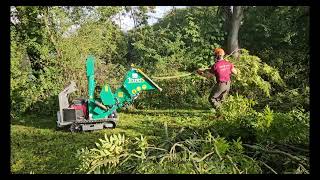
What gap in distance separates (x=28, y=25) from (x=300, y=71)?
831 centimetres

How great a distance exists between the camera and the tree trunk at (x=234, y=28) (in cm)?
1509

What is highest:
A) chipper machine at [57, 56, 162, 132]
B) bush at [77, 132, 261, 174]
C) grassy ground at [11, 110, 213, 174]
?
chipper machine at [57, 56, 162, 132]

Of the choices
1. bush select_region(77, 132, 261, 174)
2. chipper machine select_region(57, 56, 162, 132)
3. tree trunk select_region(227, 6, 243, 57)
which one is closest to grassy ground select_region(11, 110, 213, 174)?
chipper machine select_region(57, 56, 162, 132)

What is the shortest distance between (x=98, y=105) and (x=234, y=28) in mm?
7880

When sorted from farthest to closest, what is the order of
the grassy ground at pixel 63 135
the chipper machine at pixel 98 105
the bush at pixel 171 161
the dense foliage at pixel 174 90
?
the chipper machine at pixel 98 105, the grassy ground at pixel 63 135, the dense foliage at pixel 174 90, the bush at pixel 171 161

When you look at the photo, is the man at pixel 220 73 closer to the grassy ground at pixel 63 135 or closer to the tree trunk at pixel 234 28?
the grassy ground at pixel 63 135

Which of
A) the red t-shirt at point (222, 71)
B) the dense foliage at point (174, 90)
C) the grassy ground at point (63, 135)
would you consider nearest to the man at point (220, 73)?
the red t-shirt at point (222, 71)

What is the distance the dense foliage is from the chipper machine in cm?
44

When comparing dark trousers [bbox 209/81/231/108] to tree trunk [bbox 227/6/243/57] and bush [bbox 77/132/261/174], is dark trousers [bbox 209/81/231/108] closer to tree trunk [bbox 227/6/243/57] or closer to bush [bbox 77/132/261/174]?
bush [bbox 77/132/261/174]

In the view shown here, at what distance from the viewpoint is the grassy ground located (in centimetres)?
644

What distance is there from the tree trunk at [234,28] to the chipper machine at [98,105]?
6.98 meters

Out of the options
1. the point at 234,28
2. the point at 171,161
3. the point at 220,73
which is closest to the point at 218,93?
the point at 220,73

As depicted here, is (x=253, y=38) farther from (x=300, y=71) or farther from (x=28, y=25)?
(x=28, y=25)

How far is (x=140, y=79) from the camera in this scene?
9102mm
